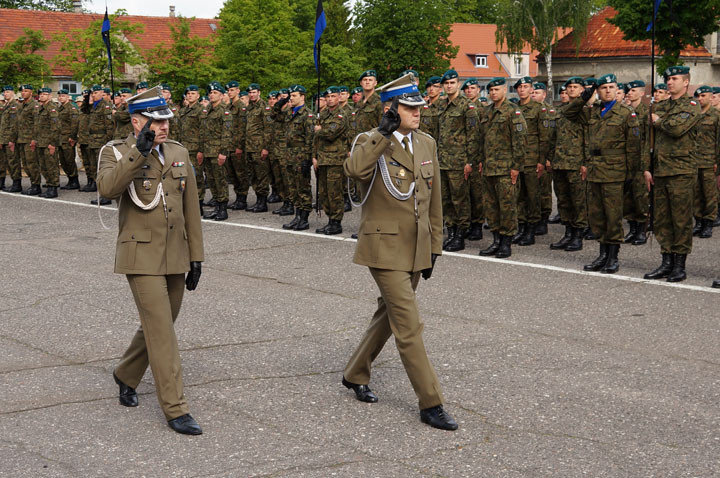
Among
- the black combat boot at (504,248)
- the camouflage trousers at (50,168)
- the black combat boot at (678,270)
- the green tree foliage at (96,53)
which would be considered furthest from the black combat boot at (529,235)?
the green tree foliage at (96,53)

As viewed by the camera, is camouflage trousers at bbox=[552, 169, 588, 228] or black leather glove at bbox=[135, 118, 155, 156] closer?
black leather glove at bbox=[135, 118, 155, 156]

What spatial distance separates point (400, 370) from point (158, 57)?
33.3 m

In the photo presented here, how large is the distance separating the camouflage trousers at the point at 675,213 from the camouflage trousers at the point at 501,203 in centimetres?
198

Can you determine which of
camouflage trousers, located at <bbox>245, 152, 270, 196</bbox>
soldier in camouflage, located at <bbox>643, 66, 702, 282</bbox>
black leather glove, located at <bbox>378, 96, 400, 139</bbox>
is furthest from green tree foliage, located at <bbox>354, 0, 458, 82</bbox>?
black leather glove, located at <bbox>378, 96, 400, 139</bbox>

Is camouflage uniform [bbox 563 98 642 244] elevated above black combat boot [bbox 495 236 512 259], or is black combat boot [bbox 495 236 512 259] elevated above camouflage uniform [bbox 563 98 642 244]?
camouflage uniform [bbox 563 98 642 244]

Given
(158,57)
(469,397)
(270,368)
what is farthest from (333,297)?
(158,57)

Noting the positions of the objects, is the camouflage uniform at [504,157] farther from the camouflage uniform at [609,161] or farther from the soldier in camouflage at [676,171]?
the soldier in camouflage at [676,171]

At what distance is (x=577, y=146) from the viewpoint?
1241 cm

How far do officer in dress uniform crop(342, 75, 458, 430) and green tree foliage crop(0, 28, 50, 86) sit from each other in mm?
29900

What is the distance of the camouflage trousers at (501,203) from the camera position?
11758 millimetres

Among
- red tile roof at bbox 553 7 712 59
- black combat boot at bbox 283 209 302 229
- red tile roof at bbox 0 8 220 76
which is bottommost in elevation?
black combat boot at bbox 283 209 302 229

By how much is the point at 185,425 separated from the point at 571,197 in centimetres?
823

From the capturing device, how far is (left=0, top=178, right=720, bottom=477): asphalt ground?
5.14m

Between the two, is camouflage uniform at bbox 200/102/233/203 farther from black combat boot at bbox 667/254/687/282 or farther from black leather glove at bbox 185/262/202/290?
black leather glove at bbox 185/262/202/290
